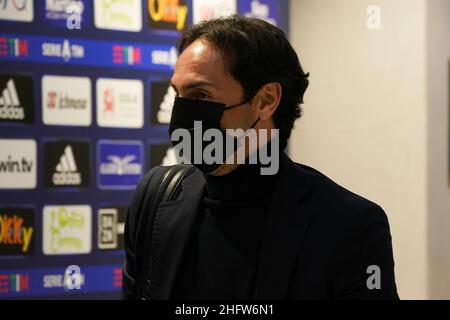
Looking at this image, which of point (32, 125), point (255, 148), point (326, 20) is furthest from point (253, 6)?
point (255, 148)

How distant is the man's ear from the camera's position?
4.83ft

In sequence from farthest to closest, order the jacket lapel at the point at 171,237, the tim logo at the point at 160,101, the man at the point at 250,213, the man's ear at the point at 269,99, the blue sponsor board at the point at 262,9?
1. the blue sponsor board at the point at 262,9
2. the tim logo at the point at 160,101
3. the man's ear at the point at 269,99
4. the jacket lapel at the point at 171,237
5. the man at the point at 250,213

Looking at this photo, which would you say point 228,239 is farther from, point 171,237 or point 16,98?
point 16,98

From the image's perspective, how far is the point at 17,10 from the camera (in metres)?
2.64

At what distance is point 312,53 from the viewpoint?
10.7ft

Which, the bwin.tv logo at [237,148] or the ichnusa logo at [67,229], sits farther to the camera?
the ichnusa logo at [67,229]

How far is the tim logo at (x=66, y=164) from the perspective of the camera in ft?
8.81

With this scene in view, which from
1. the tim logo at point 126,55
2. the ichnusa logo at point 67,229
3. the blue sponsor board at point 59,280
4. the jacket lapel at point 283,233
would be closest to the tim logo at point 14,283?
the blue sponsor board at point 59,280

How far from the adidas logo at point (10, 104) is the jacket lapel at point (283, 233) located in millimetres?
1630

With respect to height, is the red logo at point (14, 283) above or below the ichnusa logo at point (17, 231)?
below

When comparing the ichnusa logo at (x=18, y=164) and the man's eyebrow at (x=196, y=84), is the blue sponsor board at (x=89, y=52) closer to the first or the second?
the ichnusa logo at (x=18, y=164)

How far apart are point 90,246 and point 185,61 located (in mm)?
1568

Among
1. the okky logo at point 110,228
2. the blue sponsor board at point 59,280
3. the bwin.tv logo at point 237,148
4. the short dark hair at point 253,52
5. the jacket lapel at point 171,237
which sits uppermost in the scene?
the short dark hair at point 253,52
